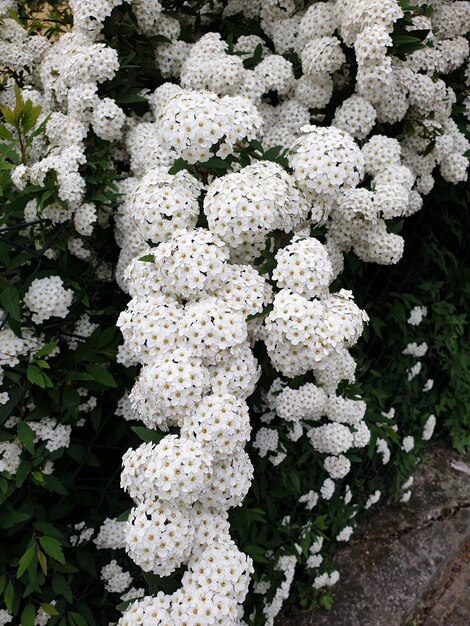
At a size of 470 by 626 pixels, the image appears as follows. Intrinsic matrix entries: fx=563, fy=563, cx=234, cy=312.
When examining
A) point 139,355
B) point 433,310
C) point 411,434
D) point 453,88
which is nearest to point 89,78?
point 139,355

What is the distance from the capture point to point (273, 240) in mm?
1815

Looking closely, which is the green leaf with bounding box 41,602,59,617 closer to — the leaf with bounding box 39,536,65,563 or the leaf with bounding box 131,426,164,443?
the leaf with bounding box 39,536,65,563

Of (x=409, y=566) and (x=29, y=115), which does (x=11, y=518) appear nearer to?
(x=29, y=115)

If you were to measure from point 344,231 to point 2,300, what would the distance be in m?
1.31

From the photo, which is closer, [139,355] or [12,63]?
[139,355]

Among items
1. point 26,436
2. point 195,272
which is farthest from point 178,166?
point 26,436

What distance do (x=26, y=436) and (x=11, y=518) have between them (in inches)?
11.3

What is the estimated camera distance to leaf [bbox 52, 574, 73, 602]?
2.11m

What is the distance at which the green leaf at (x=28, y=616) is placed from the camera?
2.03 m

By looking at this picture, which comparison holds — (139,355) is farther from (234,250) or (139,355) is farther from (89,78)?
(89,78)

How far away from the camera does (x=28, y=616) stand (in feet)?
6.68

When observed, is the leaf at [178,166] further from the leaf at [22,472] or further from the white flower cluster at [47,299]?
the leaf at [22,472]

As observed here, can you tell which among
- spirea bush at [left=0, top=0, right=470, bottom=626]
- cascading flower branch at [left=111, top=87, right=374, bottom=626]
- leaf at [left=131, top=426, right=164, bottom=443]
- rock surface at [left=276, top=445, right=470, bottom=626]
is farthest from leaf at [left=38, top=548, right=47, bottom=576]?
rock surface at [left=276, top=445, right=470, bottom=626]

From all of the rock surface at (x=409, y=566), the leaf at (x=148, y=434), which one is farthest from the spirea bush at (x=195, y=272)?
the rock surface at (x=409, y=566)
